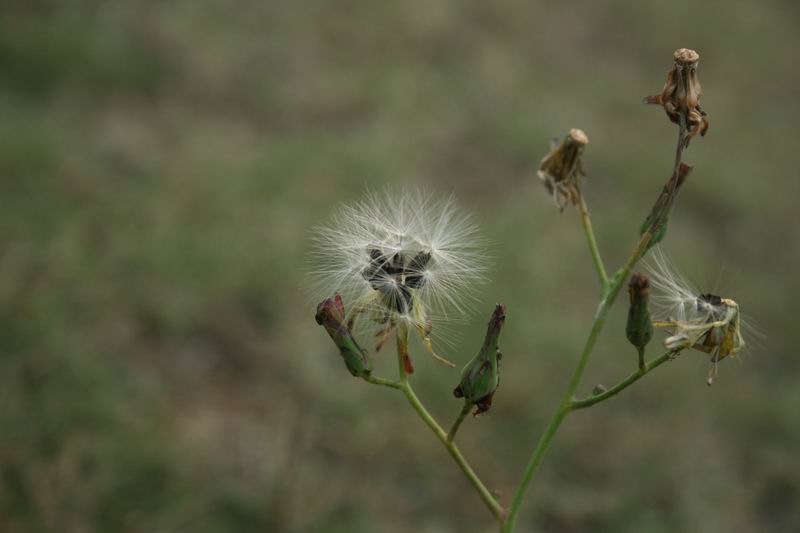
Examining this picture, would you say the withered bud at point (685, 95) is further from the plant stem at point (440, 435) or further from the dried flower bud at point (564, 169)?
the plant stem at point (440, 435)

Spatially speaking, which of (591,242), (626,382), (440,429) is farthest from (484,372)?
(591,242)

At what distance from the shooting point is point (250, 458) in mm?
3389

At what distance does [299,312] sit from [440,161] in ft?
6.96

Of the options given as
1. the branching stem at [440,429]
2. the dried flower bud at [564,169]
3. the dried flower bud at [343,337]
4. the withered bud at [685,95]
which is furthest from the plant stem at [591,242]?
the dried flower bud at [343,337]

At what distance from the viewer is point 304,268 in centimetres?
369

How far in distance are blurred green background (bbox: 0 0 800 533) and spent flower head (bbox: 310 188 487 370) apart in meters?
0.57

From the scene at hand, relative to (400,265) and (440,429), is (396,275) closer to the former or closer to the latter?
(400,265)

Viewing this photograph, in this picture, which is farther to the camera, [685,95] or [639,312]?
[685,95]

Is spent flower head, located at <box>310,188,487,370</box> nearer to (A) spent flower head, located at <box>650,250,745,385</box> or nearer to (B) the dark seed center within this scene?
(B) the dark seed center

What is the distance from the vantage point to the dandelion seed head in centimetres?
166

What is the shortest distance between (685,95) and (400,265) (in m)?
0.70

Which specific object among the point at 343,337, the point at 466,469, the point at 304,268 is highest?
the point at 304,268

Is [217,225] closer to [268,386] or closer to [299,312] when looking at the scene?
[299,312]

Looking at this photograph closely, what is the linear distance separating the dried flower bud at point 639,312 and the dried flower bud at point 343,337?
523 millimetres
